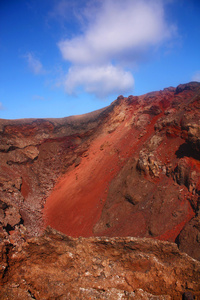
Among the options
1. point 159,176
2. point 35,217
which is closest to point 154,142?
point 159,176

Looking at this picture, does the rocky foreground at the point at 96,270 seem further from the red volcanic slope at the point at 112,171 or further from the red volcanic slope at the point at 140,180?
the red volcanic slope at the point at 140,180

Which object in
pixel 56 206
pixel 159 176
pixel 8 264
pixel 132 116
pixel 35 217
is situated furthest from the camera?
pixel 132 116

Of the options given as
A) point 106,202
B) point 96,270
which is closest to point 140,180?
point 106,202

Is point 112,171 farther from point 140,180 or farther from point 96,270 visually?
point 96,270

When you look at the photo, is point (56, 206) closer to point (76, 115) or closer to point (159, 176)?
point (159, 176)

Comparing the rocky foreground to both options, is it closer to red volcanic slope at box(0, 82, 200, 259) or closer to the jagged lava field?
the jagged lava field

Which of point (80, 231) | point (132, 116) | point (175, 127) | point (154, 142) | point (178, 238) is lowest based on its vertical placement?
point (80, 231)
